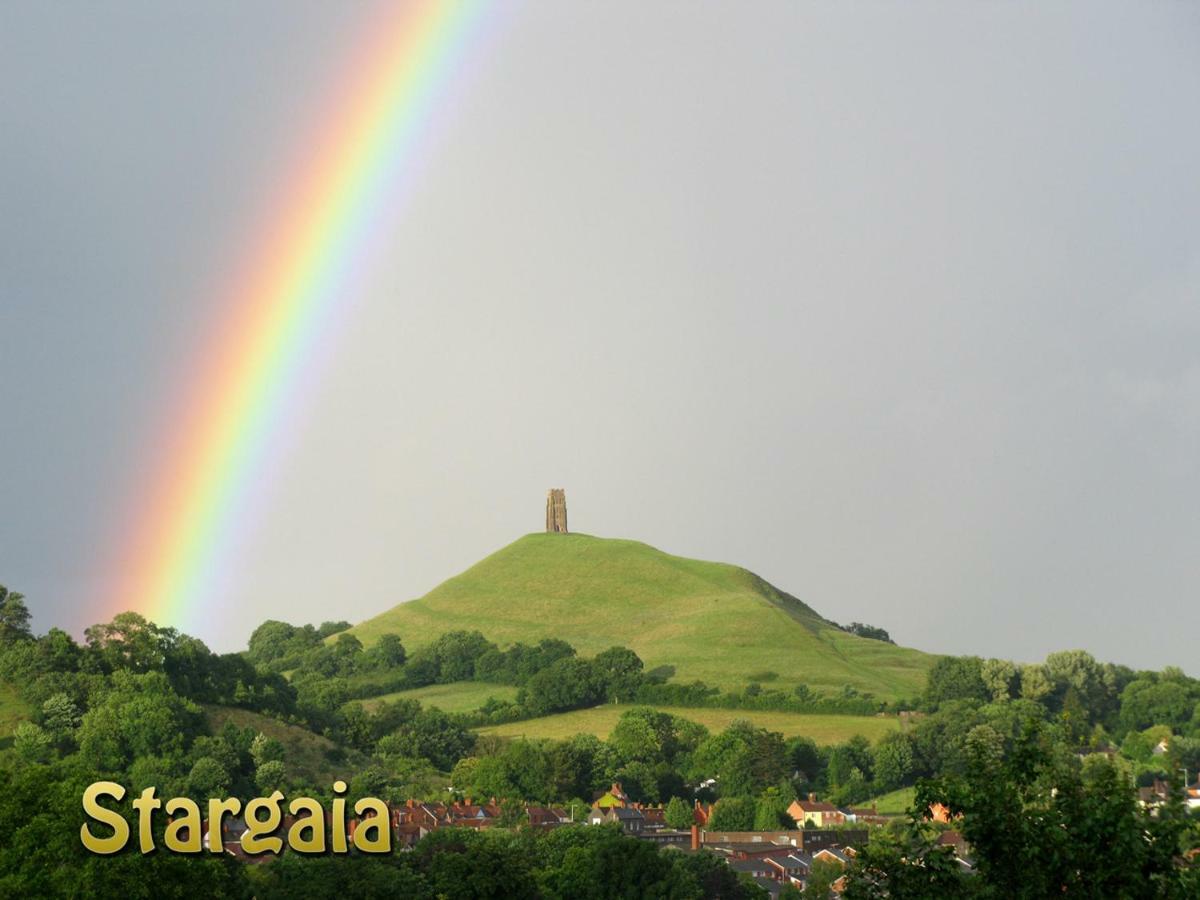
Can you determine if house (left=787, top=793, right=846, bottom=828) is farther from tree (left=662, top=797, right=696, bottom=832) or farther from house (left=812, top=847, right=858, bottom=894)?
house (left=812, top=847, right=858, bottom=894)

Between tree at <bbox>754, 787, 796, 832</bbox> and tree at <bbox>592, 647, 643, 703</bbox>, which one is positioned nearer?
tree at <bbox>754, 787, 796, 832</bbox>

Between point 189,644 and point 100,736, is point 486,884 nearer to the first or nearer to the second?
point 100,736

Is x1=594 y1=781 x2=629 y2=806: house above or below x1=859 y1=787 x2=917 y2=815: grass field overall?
above

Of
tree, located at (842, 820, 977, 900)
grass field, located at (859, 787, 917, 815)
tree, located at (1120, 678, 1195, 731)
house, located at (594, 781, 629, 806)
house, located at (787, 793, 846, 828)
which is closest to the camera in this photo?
tree, located at (842, 820, 977, 900)

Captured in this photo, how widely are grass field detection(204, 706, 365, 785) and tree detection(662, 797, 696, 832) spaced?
2776 cm

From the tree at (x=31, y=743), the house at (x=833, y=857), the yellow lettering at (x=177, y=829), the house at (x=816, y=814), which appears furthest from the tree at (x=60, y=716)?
the yellow lettering at (x=177, y=829)

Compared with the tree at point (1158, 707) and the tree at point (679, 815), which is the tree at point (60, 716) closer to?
the tree at point (679, 815)

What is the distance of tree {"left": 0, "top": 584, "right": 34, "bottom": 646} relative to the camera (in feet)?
448

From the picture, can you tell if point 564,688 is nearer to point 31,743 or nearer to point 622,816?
point 622,816

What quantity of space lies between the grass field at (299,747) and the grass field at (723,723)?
35.7 meters

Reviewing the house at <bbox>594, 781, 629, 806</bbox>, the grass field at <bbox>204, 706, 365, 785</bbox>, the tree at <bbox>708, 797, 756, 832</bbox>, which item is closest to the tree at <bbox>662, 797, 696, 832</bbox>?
the tree at <bbox>708, 797, 756, 832</bbox>

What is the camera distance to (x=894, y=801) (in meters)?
149

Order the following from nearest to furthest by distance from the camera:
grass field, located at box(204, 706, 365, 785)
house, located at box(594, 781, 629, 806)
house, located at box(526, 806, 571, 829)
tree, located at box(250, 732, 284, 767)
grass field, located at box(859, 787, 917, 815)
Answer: house, located at box(526, 806, 571, 829)
tree, located at box(250, 732, 284, 767)
grass field, located at box(204, 706, 365, 785)
house, located at box(594, 781, 629, 806)
grass field, located at box(859, 787, 917, 815)

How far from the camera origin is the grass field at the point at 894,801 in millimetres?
144712
